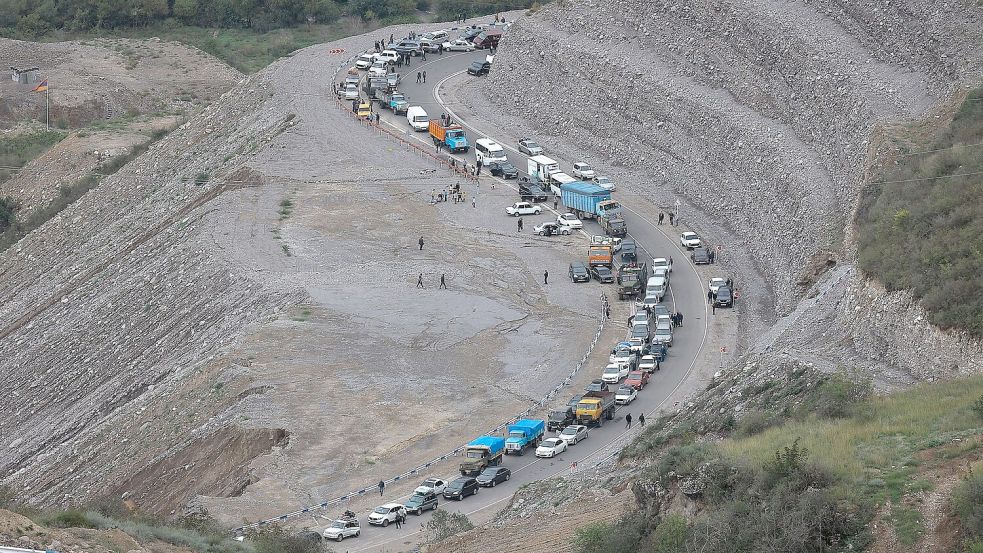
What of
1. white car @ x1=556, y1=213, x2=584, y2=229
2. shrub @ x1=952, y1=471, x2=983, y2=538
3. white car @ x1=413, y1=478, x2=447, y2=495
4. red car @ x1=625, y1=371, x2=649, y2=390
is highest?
shrub @ x1=952, y1=471, x2=983, y2=538

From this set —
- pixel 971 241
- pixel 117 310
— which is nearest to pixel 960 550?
pixel 971 241

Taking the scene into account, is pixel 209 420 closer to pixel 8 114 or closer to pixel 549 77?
pixel 549 77

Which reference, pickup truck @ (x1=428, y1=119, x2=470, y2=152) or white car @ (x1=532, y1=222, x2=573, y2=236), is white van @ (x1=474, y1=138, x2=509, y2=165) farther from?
white car @ (x1=532, y1=222, x2=573, y2=236)

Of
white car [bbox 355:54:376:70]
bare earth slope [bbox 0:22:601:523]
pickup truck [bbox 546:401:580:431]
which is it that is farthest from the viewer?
white car [bbox 355:54:376:70]

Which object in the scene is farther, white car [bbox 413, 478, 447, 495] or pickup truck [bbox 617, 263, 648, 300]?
pickup truck [bbox 617, 263, 648, 300]

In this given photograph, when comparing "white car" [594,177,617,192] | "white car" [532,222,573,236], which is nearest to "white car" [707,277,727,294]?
"white car" [532,222,573,236]

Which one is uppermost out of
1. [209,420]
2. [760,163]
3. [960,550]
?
[960,550]
